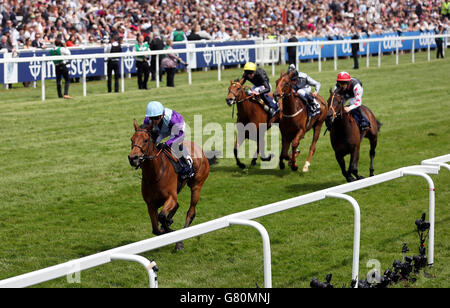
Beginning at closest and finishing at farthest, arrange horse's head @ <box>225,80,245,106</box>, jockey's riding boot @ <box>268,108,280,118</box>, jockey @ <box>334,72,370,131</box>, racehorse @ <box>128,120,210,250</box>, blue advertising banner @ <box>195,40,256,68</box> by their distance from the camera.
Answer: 1. racehorse @ <box>128,120,210,250</box>
2. jockey @ <box>334,72,370,131</box>
3. horse's head @ <box>225,80,245,106</box>
4. jockey's riding boot @ <box>268,108,280,118</box>
5. blue advertising banner @ <box>195,40,256,68</box>

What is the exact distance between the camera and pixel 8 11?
21500mm

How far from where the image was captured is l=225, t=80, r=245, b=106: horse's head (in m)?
11.2

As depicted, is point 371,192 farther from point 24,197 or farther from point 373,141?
point 24,197

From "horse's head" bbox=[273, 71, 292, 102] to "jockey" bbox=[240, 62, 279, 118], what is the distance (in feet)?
2.25

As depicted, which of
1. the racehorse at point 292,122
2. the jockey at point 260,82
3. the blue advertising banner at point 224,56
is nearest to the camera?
the racehorse at point 292,122

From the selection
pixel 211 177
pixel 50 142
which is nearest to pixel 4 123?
pixel 50 142

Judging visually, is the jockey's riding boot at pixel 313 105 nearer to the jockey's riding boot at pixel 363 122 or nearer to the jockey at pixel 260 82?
the jockey at pixel 260 82

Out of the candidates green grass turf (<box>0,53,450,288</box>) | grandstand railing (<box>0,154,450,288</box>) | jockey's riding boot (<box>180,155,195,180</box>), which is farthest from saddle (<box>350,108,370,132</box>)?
grandstand railing (<box>0,154,450,288</box>)

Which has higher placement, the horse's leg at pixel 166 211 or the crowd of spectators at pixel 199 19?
the crowd of spectators at pixel 199 19

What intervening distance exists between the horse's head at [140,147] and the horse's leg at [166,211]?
0.54 metres

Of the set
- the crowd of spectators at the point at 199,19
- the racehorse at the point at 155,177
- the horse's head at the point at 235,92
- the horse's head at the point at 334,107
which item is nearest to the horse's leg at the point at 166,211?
the racehorse at the point at 155,177

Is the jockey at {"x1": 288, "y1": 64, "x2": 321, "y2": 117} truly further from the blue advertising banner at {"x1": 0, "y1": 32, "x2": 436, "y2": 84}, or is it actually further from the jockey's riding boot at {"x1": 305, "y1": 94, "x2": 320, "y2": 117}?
the blue advertising banner at {"x1": 0, "y1": 32, "x2": 436, "y2": 84}

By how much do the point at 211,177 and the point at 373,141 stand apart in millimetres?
2577

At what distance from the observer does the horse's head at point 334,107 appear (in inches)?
374
